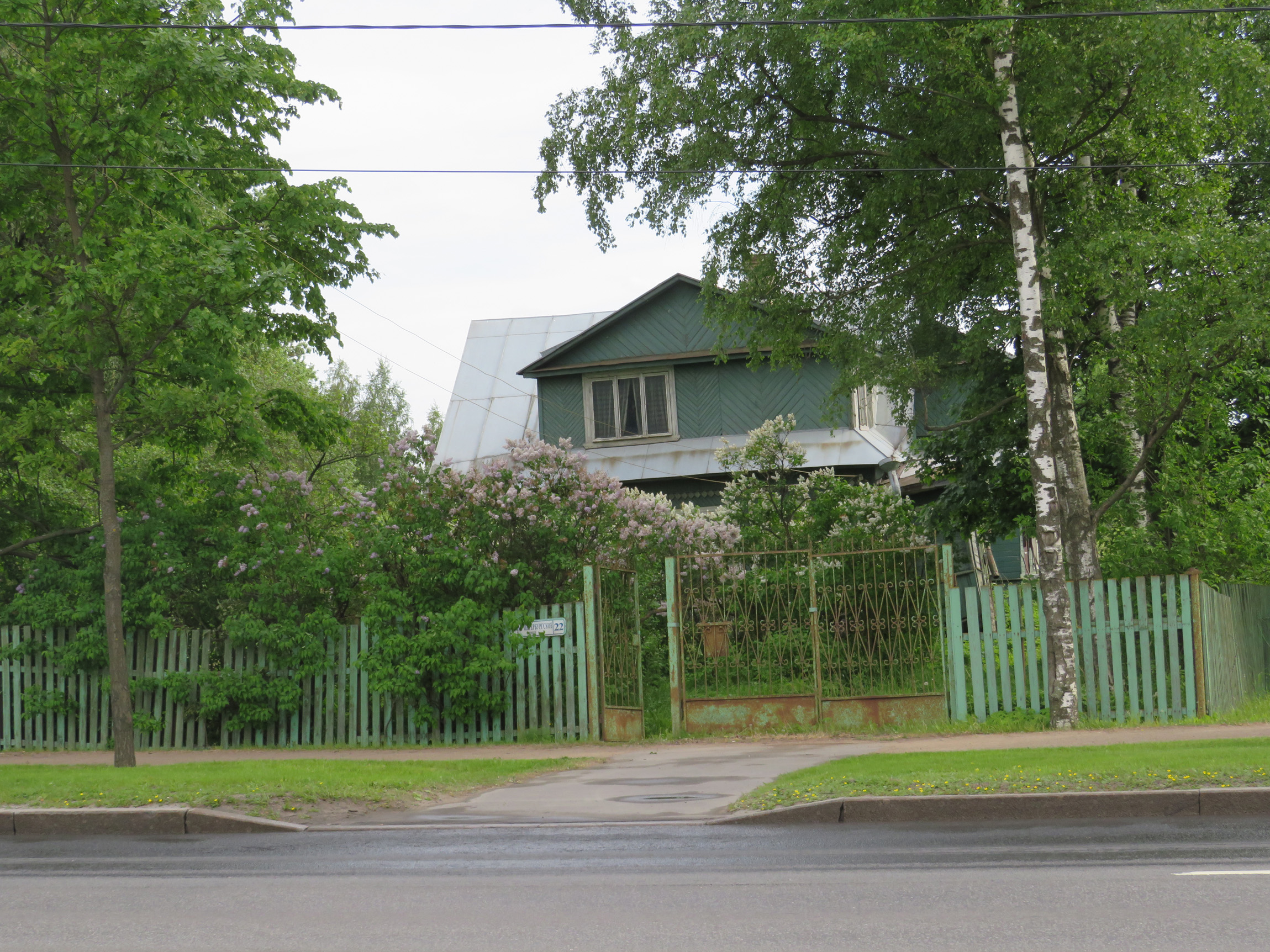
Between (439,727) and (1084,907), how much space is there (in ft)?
37.4

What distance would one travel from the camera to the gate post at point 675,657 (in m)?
15.8

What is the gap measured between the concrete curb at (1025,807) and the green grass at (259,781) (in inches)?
139

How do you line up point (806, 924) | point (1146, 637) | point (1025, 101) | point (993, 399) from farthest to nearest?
point (993, 399) → point (1025, 101) → point (1146, 637) → point (806, 924)

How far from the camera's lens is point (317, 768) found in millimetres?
12578

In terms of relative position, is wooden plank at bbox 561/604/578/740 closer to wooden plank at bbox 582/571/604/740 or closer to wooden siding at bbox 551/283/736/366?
wooden plank at bbox 582/571/604/740

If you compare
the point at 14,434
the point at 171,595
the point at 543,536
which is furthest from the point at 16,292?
the point at 543,536

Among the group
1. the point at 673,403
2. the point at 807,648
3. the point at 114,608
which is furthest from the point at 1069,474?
the point at 673,403

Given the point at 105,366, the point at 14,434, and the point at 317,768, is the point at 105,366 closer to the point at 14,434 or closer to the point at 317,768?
the point at 14,434

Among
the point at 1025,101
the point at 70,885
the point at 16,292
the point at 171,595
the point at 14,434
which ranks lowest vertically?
the point at 70,885

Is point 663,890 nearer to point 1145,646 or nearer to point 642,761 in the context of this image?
point 642,761

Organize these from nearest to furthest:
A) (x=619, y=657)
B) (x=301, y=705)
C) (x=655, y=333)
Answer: (x=619, y=657)
(x=301, y=705)
(x=655, y=333)

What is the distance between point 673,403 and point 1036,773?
20687 mm

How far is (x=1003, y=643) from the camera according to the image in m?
14.7

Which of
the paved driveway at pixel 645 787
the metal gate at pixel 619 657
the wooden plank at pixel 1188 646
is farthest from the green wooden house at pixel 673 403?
the paved driveway at pixel 645 787
